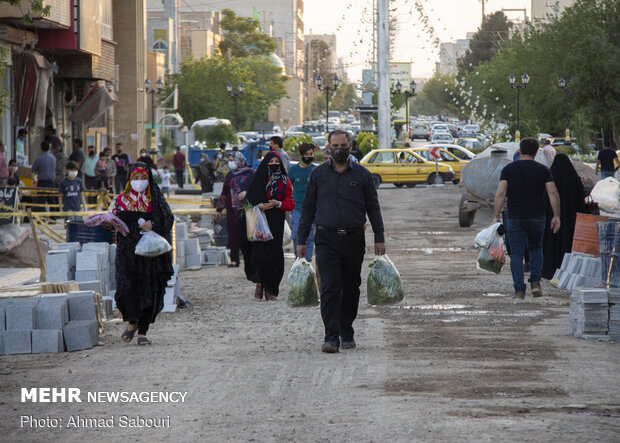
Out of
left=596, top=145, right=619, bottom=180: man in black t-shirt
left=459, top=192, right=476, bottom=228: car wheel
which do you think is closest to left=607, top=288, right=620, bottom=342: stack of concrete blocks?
left=459, top=192, right=476, bottom=228: car wheel

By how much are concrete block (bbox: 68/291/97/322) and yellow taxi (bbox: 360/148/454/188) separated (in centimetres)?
3063

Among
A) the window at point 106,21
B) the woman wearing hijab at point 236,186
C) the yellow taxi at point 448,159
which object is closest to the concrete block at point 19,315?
the woman wearing hijab at point 236,186

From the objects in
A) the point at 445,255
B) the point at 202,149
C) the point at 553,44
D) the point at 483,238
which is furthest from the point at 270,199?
the point at 553,44

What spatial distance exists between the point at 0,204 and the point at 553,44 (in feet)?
151

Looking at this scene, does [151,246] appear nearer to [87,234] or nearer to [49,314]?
[49,314]

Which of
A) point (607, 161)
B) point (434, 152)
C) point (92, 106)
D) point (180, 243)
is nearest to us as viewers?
point (180, 243)

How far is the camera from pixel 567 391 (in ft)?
22.5

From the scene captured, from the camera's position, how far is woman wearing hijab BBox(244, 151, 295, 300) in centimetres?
1212

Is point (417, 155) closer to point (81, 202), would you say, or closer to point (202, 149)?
point (202, 149)

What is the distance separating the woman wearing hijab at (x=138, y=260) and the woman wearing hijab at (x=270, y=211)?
9.65 ft

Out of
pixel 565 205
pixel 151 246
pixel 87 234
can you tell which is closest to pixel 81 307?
pixel 151 246

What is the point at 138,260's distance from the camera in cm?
922

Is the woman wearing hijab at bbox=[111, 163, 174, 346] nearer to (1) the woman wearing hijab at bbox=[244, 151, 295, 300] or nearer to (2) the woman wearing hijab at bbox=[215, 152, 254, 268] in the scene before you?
(1) the woman wearing hijab at bbox=[244, 151, 295, 300]

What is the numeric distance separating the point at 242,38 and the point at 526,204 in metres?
105
